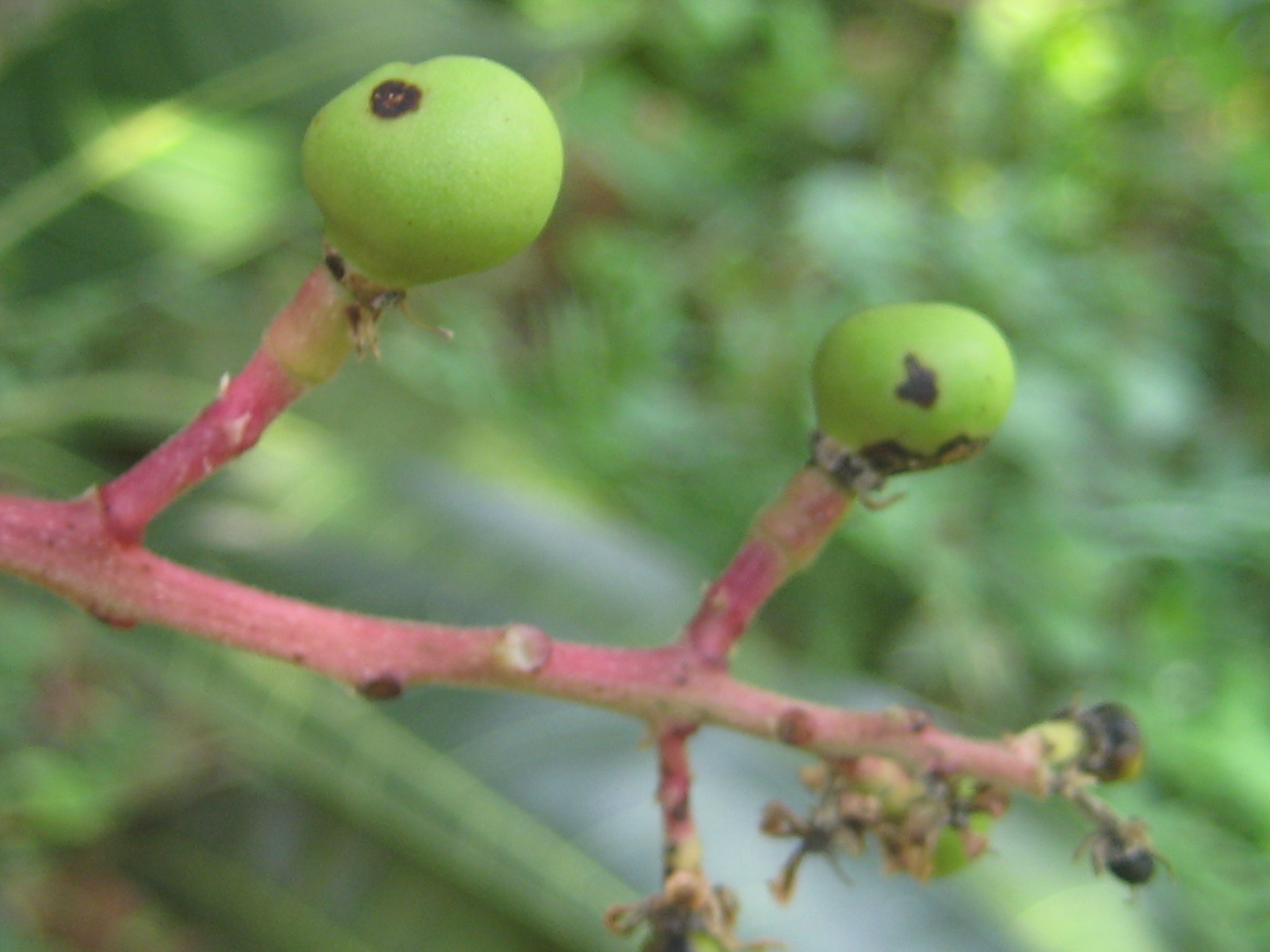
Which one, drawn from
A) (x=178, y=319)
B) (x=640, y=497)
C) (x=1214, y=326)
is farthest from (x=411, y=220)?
(x=1214, y=326)

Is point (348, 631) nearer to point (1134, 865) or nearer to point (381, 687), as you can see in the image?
point (381, 687)

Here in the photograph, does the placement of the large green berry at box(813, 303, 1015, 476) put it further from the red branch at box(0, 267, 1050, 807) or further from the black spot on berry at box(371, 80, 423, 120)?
the black spot on berry at box(371, 80, 423, 120)

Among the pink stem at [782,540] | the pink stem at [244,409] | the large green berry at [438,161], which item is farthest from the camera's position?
the pink stem at [782,540]

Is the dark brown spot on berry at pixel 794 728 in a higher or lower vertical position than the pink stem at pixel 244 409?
lower

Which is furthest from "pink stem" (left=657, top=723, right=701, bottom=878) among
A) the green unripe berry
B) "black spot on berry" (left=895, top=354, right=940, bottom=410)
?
"black spot on berry" (left=895, top=354, right=940, bottom=410)

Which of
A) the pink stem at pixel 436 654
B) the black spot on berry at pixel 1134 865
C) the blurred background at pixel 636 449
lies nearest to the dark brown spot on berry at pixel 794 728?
the pink stem at pixel 436 654

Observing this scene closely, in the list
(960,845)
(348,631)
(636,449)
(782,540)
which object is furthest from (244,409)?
(636,449)

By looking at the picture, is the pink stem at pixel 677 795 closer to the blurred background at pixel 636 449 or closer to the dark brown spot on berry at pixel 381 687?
the dark brown spot on berry at pixel 381 687
